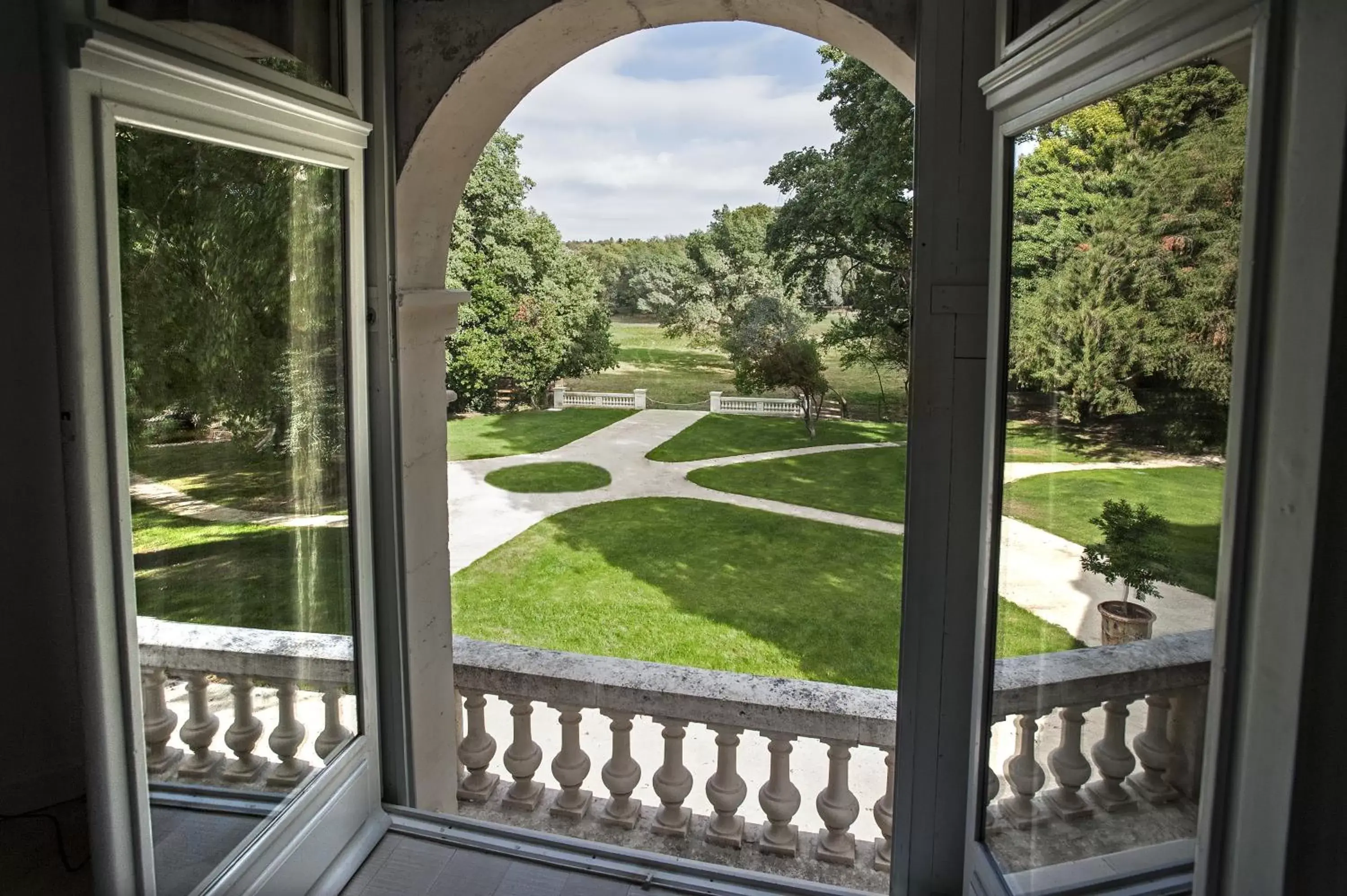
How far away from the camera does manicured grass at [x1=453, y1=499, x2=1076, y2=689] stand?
1062cm

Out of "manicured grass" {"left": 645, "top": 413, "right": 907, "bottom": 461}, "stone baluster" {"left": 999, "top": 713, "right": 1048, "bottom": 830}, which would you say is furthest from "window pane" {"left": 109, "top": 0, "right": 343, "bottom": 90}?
"manicured grass" {"left": 645, "top": 413, "right": 907, "bottom": 461}

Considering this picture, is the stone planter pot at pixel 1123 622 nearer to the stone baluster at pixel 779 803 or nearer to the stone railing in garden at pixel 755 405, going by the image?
the stone baluster at pixel 779 803

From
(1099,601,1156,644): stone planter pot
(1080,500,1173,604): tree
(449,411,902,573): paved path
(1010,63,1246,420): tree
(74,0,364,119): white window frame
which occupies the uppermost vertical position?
(74,0,364,119): white window frame

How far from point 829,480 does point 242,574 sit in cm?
1382

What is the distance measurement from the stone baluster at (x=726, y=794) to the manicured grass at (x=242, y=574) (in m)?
1.16

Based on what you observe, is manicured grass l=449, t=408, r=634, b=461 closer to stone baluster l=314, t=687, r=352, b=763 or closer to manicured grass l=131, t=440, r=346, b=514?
stone baluster l=314, t=687, r=352, b=763

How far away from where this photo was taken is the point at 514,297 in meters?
17.7

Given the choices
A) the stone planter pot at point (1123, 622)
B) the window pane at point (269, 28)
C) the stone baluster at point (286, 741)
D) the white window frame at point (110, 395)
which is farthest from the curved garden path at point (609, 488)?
the stone planter pot at point (1123, 622)

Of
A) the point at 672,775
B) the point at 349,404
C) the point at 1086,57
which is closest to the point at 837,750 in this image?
the point at 672,775

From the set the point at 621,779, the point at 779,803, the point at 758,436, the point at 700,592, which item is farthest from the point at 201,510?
the point at 758,436

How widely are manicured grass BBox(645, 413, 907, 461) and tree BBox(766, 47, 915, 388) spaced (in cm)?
193

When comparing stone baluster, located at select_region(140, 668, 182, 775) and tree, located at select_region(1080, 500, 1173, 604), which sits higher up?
tree, located at select_region(1080, 500, 1173, 604)

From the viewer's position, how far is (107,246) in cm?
135

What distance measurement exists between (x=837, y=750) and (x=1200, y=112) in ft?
6.61
